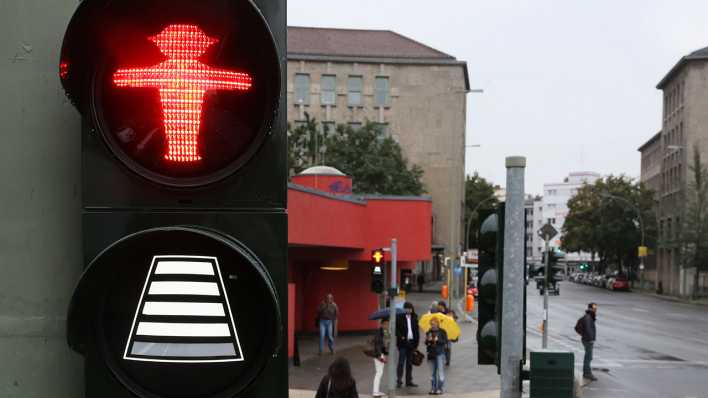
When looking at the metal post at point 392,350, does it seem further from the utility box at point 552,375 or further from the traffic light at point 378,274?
the utility box at point 552,375

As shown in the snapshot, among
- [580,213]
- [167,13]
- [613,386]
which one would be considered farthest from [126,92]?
[580,213]

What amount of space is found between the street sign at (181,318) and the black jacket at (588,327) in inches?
796

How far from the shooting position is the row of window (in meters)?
72.1

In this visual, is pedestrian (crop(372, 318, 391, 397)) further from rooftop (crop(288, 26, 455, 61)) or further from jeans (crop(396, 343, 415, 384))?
rooftop (crop(288, 26, 455, 61))

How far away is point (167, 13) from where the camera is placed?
5.75ft

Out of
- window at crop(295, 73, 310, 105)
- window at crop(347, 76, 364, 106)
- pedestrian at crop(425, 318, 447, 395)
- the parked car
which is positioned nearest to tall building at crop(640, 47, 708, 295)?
the parked car

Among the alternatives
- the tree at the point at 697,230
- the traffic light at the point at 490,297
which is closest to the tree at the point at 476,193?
the tree at the point at 697,230

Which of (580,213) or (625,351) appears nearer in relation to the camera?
(625,351)

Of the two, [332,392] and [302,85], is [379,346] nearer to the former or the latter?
[332,392]

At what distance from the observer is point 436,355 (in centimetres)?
1747

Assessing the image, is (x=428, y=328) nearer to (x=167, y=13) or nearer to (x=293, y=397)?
(x=293, y=397)

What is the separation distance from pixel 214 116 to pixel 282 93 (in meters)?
0.15

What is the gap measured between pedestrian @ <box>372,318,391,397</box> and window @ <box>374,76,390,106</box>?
182 ft

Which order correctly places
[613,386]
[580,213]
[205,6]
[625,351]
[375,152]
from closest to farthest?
1. [205,6]
2. [613,386]
3. [625,351]
4. [375,152]
5. [580,213]
